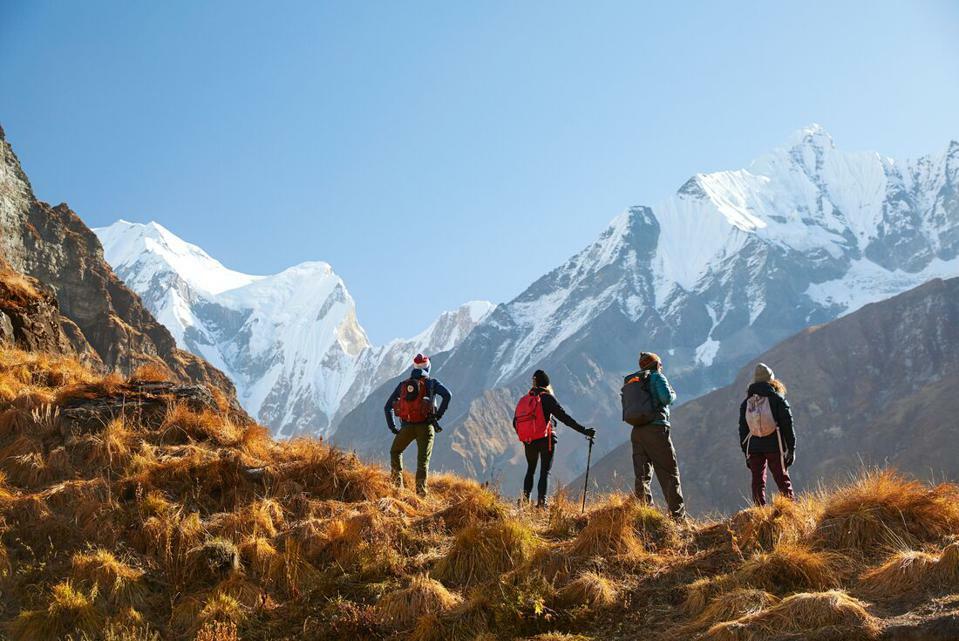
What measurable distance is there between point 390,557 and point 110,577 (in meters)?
2.48

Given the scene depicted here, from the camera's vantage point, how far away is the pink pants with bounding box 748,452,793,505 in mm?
9305

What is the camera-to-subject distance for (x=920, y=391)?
514 ft

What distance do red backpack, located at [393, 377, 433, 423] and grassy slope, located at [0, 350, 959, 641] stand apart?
1190mm

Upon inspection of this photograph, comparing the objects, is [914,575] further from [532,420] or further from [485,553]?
[532,420]

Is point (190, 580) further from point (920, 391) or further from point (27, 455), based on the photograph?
point (920, 391)

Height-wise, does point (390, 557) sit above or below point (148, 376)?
below

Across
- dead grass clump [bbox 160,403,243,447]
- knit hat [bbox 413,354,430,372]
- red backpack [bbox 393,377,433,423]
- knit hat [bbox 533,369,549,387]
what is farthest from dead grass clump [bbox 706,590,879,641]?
dead grass clump [bbox 160,403,243,447]

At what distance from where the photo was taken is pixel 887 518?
24.2 feet

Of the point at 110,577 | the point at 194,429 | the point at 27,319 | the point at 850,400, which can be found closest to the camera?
the point at 110,577

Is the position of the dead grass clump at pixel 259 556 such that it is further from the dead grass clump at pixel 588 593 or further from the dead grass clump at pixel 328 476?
the dead grass clump at pixel 588 593

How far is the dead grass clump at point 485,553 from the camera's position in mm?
7469

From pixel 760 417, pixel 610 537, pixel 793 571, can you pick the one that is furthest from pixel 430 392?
pixel 793 571

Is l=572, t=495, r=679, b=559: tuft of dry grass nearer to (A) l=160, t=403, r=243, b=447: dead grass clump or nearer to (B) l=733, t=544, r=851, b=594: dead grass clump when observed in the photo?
(B) l=733, t=544, r=851, b=594: dead grass clump

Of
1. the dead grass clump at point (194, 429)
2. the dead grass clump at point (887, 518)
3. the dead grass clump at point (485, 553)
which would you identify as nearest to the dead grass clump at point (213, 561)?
the dead grass clump at point (485, 553)
